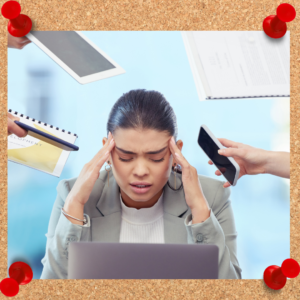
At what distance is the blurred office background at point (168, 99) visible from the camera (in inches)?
45.1

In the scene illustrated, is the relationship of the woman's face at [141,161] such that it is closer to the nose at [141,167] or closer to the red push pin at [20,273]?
the nose at [141,167]

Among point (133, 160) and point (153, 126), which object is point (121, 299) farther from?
point (153, 126)

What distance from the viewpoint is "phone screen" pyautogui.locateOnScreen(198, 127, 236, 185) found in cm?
113

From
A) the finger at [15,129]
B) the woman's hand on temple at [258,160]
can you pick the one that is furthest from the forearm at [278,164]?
the finger at [15,129]

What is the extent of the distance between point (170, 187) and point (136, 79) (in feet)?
1.28

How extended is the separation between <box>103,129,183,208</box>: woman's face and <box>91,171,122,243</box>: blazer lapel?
45mm

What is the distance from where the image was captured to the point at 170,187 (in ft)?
3.86

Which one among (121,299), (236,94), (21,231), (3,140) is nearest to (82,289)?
(121,299)

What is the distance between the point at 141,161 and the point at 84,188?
0.21 meters

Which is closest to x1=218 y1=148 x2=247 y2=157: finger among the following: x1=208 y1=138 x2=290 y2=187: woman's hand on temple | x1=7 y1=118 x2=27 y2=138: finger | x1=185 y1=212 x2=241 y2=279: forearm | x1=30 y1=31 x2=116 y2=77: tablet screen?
x1=208 y1=138 x2=290 y2=187: woman's hand on temple

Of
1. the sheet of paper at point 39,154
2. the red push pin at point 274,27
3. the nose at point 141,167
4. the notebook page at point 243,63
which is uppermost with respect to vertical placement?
the red push pin at point 274,27

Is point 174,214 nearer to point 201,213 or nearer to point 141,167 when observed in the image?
point 201,213

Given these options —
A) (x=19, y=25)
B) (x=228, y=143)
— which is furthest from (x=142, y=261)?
(x=19, y=25)

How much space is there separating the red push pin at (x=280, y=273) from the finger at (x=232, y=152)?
1.23 ft
